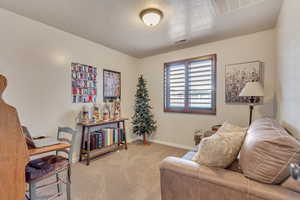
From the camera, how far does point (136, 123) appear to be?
12.5 ft

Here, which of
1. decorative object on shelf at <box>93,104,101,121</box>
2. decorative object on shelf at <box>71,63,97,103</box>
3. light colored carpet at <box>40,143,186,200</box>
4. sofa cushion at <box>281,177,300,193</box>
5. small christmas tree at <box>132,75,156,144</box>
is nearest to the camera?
sofa cushion at <box>281,177,300,193</box>

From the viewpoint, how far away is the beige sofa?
854mm

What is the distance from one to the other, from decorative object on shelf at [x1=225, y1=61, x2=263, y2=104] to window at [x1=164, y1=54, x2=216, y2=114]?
0.28 meters

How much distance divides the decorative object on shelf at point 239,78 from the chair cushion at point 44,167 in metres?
3.02

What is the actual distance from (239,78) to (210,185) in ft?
7.95

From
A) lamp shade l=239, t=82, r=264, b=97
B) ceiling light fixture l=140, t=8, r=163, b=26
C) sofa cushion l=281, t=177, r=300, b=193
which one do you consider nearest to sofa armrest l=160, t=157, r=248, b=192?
sofa cushion l=281, t=177, r=300, b=193

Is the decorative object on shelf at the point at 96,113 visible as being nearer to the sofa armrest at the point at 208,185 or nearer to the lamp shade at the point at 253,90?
the sofa armrest at the point at 208,185

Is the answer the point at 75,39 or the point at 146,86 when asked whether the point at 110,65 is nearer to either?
the point at 75,39

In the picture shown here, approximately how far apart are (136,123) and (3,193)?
285cm

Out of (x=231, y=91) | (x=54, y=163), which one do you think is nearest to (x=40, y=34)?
(x=54, y=163)

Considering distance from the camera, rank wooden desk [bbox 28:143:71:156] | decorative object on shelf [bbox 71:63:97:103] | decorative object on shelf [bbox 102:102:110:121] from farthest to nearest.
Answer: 1. decorative object on shelf [bbox 102:102:110:121]
2. decorative object on shelf [bbox 71:63:97:103]
3. wooden desk [bbox 28:143:71:156]

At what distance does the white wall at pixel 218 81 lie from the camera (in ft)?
8.42

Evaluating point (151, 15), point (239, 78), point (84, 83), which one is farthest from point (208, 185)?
point (84, 83)

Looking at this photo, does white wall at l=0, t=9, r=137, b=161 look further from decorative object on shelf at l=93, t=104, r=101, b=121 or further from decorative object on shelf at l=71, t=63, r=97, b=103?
decorative object on shelf at l=93, t=104, r=101, b=121
